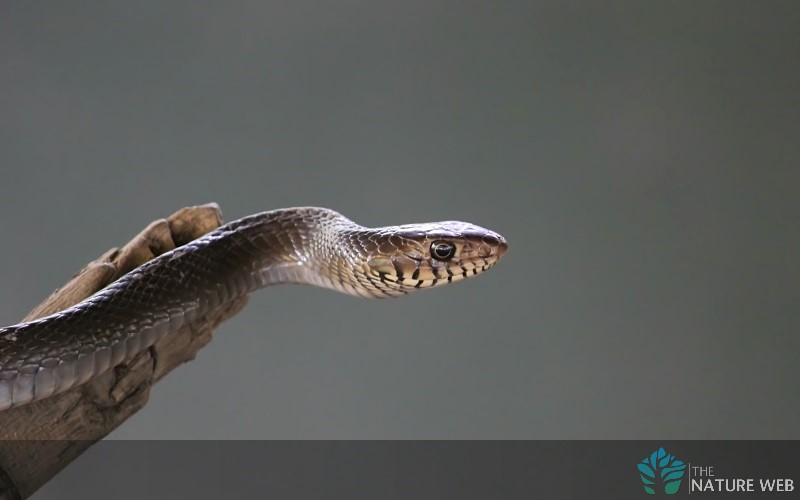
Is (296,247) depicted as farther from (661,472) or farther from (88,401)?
(661,472)

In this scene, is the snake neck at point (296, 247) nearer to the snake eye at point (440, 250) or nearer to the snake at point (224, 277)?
the snake at point (224, 277)

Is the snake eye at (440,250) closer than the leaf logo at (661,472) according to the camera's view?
Yes

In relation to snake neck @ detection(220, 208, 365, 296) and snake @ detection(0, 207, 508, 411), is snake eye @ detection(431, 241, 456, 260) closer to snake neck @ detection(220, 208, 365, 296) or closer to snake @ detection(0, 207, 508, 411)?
snake @ detection(0, 207, 508, 411)

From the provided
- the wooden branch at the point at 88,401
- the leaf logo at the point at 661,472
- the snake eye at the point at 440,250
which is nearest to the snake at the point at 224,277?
the snake eye at the point at 440,250

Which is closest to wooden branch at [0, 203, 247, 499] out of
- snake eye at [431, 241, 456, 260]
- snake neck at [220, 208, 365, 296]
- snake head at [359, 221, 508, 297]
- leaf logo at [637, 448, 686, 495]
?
snake neck at [220, 208, 365, 296]

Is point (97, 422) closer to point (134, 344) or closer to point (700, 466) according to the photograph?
point (134, 344)

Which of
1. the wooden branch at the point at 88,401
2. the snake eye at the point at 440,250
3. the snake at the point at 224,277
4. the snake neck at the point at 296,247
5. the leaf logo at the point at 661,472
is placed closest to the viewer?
the snake at the point at 224,277

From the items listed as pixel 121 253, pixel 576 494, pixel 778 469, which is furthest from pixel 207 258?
pixel 778 469

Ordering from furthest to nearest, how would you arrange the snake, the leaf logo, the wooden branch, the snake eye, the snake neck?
the leaf logo, the snake neck, the snake eye, the wooden branch, the snake
